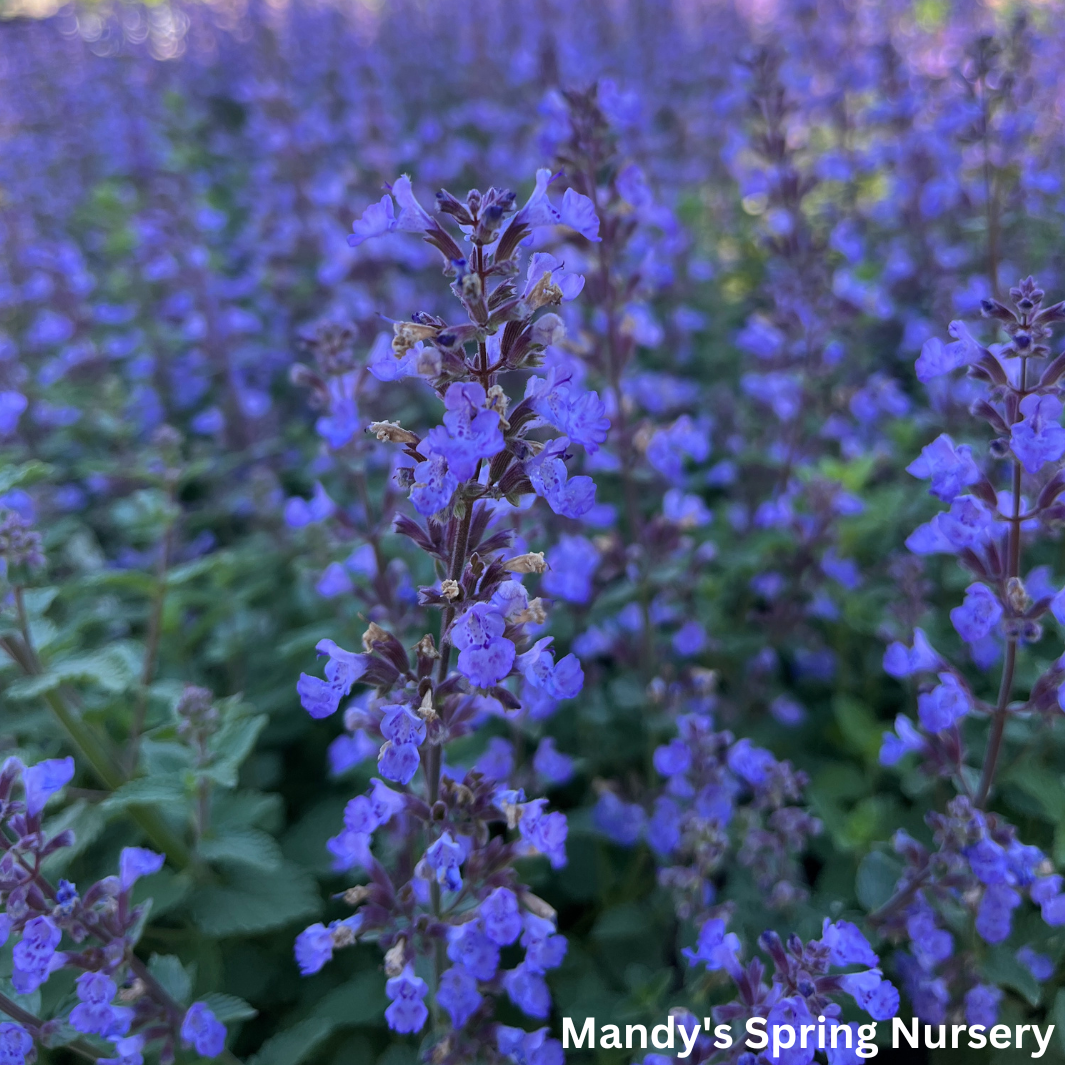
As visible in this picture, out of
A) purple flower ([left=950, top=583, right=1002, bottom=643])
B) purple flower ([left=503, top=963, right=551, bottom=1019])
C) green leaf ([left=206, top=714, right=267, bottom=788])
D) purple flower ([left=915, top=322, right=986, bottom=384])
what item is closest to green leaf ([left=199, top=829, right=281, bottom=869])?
green leaf ([left=206, top=714, right=267, bottom=788])

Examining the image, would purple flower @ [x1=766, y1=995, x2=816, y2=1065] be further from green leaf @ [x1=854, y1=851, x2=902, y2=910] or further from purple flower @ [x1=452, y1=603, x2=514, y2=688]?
purple flower @ [x1=452, y1=603, x2=514, y2=688]

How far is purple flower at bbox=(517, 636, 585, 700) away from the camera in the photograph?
1.81 meters

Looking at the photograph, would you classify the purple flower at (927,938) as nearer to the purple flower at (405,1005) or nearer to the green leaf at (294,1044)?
the purple flower at (405,1005)

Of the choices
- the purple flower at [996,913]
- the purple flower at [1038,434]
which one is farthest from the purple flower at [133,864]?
the purple flower at [1038,434]

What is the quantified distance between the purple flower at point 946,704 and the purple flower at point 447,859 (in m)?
1.32

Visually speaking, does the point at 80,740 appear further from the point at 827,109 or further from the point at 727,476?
the point at 827,109

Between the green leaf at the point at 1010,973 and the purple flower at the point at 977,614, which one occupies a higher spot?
the purple flower at the point at 977,614

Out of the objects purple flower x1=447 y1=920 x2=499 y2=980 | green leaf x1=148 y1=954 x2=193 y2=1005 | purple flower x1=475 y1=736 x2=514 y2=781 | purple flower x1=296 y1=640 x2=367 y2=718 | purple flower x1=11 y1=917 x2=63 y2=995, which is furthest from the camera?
purple flower x1=475 y1=736 x2=514 y2=781

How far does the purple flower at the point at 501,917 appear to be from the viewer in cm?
196

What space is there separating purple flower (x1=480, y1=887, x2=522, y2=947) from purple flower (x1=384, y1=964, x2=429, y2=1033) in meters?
0.20

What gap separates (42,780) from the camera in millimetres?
2131

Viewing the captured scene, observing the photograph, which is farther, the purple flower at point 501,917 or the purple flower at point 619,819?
the purple flower at point 619,819

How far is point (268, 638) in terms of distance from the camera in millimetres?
4176

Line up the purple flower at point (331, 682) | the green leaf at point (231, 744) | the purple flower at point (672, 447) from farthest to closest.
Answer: the purple flower at point (672, 447), the green leaf at point (231, 744), the purple flower at point (331, 682)
